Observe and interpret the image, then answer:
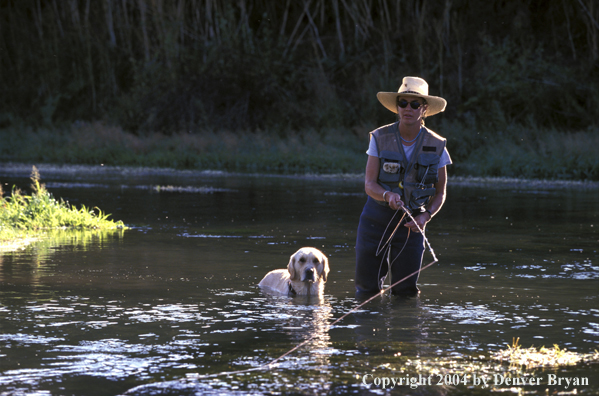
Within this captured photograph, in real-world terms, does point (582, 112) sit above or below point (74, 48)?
below

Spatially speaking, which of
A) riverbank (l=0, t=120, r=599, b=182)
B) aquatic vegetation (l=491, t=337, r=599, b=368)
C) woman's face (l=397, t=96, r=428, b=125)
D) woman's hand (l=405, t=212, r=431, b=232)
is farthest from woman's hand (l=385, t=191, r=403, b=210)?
riverbank (l=0, t=120, r=599, b=182)

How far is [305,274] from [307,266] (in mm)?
94

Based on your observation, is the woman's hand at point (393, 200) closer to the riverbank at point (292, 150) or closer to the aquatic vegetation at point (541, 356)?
the aquatic vegetation at point (541, 356)

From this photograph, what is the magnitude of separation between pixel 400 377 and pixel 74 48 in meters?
43.8

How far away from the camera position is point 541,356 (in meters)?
6.80

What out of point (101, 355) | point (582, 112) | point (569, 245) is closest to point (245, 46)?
point (582, 112)

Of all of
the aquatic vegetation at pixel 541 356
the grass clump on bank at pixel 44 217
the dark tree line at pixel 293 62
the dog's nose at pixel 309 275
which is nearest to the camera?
the aquatic vegetation at pixel 541 356

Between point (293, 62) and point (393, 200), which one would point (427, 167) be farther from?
point (293, 62)

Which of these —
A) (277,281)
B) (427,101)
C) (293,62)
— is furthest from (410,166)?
(293,62)

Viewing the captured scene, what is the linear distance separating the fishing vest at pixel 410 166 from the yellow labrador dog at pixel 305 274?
1.02 m

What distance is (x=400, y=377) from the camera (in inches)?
245

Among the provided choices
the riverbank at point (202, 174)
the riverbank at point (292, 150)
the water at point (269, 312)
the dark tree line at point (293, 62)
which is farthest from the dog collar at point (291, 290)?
the dark tree line at point (293, 62)

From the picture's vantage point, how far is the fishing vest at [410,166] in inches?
337

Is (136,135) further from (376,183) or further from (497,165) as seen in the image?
(376,183)
